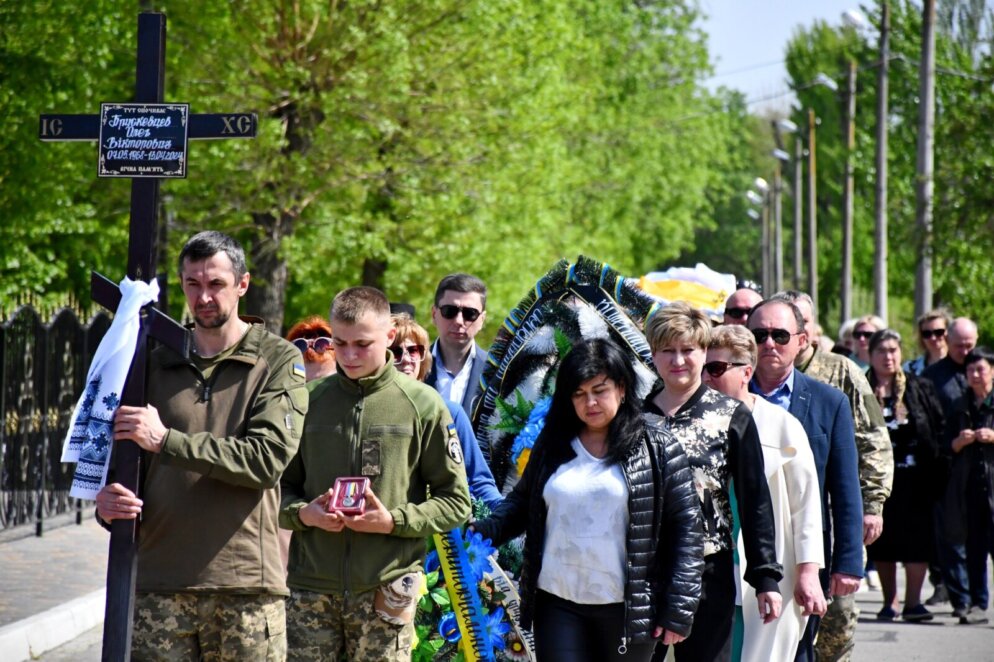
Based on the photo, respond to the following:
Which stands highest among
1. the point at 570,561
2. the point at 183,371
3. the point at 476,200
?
the point at 476,200

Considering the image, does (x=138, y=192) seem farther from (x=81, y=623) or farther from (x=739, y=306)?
(x=81, y=623)

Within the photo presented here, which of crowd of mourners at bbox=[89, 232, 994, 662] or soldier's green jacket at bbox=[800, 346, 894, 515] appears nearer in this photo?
crowd of mourners at bbox=[89, 232, 994, 662]

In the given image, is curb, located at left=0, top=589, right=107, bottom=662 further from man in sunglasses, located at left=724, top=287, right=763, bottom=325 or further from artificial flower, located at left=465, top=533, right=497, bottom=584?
man in sunglasses, located at left=724, top=287, right=763, bottom=325

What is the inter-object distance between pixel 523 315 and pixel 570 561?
7.45ft

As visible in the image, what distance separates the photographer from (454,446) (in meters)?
5.59

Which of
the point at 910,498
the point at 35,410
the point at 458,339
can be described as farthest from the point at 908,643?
the point at 35,410

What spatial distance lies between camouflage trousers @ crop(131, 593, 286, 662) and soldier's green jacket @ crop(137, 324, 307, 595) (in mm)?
56

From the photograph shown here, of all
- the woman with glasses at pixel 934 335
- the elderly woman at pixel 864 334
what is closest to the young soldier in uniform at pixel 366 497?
the elderly woman at pixel 864 334

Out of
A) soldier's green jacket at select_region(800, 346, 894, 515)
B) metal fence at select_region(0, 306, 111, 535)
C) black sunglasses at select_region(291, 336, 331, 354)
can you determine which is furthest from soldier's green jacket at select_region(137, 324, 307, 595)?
metal fence at select_region(0, 306, 111, 535)

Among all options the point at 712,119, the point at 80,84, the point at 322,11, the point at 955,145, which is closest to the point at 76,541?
the point at 80,84

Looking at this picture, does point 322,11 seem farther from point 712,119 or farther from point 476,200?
point 712,119

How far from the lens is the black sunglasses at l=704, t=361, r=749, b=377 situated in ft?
21.1

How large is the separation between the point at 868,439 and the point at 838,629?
1.01 metres

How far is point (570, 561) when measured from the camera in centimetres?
535
